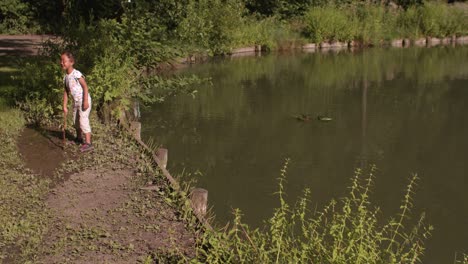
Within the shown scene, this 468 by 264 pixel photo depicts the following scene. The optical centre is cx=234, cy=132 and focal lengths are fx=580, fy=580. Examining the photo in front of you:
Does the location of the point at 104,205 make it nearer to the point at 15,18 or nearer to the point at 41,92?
the point at 41,92

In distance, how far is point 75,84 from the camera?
9.25 meters

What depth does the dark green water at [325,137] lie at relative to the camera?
8805 millimetres

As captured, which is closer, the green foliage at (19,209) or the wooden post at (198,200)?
the green foliage at (19,209)

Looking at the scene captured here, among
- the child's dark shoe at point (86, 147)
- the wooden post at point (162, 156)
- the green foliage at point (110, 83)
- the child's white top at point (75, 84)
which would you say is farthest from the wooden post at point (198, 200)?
the green foliage at point (110, 83)

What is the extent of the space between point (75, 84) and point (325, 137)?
5.73 m

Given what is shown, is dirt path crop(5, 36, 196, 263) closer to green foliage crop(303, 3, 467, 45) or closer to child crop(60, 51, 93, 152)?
child crop(60, 51, 93, 152)

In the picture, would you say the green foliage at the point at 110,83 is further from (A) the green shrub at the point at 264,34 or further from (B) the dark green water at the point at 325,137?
(A) the green shrub at the point at 264,34

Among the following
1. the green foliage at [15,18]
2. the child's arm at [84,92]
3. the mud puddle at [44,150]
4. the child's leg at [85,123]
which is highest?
the green foliage at [15,18]

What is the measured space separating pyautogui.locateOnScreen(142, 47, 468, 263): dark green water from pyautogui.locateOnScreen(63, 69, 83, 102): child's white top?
215 centimetres

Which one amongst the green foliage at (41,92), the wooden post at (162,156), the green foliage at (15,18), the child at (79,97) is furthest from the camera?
the green foliage at (15,18)

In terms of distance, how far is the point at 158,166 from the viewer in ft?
27.3

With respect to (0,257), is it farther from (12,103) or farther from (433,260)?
(12,103)

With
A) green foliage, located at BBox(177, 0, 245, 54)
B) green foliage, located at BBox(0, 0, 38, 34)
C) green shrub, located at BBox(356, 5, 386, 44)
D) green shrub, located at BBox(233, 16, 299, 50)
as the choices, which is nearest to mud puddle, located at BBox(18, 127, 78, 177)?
green foliage, located at BBox(177, 0, 245, 54)

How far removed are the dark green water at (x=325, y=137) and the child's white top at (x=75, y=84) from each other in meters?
2.15
